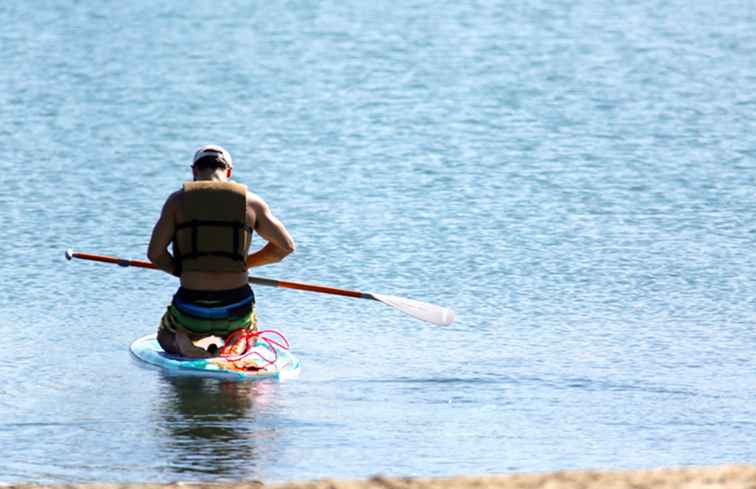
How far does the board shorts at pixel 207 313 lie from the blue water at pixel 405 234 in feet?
1.03

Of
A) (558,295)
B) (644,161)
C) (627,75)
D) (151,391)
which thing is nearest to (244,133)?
(644,161)

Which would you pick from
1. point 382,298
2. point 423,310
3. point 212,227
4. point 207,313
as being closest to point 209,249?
point 212,227

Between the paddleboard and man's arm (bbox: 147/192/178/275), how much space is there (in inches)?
20.1

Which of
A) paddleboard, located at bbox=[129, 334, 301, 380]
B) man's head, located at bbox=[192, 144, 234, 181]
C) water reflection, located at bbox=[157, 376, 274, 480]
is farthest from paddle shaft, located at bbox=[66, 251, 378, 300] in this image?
water reflection, located at bbox=[157, 376, 274, 480]

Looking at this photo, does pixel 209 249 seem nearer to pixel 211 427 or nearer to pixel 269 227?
pixel 269 227

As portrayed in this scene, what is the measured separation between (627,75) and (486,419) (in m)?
13.1

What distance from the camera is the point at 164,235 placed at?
10180mm

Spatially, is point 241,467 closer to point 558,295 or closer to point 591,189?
point 558,295

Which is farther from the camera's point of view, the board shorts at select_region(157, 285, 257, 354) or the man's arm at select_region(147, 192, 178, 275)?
the board shorts at select_region(157, 285, 257, 354)

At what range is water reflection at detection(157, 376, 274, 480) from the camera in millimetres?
8441

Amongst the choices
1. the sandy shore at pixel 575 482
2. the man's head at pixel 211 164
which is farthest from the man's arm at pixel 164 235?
the sandy shore at pixel 575 482

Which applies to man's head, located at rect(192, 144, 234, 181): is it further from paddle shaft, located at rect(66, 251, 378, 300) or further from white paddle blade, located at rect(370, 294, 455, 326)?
white paddle blade, located at rect(370, 294, 455, 326)

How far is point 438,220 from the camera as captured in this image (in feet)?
48.1

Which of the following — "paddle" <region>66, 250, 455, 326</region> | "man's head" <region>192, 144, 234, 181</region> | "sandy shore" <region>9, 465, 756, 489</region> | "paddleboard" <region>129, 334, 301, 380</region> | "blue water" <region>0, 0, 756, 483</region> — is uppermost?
"man's head" <region>192, 144, 234, 181</region>
